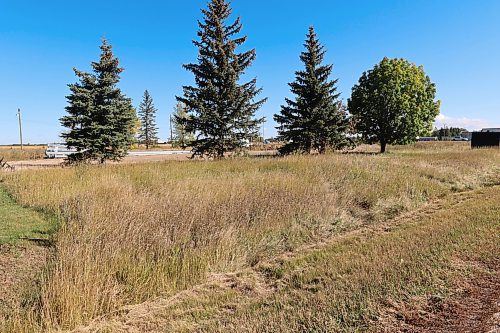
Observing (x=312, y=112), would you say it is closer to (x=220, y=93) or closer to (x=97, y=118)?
(x=220, y=93)

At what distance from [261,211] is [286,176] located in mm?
2918

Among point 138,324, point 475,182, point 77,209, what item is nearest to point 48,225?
point 77,209

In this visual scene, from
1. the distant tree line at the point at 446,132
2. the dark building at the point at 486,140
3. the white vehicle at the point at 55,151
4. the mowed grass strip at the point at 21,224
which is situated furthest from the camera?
the distant tree line at the point at 446,132

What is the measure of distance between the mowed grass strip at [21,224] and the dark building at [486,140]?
37.3 m

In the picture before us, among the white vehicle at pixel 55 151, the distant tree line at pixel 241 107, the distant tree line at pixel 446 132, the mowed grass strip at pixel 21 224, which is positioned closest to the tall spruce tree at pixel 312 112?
the distant tree line at pixel 241 107

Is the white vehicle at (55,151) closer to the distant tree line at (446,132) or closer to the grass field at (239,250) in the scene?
the grass field at (239,250)

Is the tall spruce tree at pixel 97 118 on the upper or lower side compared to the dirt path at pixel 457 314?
upper

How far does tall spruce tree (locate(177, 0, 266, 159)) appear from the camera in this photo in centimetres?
1959

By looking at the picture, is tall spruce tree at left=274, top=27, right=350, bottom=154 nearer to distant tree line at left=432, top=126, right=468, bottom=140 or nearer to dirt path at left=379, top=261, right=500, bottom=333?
dirt path at left=379, top=261, right=500, bottom=333

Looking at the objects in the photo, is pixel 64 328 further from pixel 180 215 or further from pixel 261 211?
pixel 261 211

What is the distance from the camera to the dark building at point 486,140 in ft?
104

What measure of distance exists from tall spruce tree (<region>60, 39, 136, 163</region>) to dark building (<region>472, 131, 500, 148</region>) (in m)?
34.2

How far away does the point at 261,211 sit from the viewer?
739cm

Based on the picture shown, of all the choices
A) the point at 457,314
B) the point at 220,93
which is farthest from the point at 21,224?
the point at 220,93
